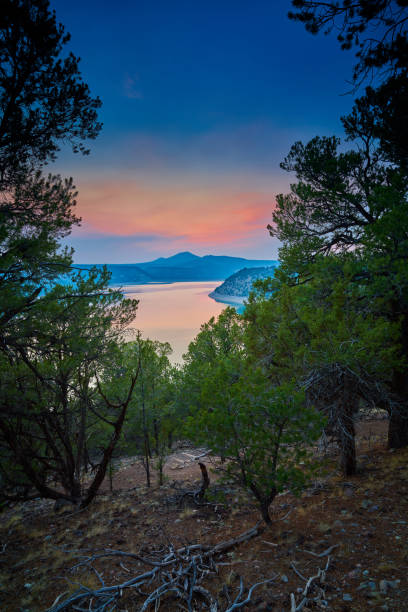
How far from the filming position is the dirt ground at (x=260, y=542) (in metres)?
3.68

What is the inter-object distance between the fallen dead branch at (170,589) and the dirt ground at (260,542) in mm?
102

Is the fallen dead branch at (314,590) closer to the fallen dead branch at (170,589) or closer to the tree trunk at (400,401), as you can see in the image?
the fallen dead branch at (170,589)

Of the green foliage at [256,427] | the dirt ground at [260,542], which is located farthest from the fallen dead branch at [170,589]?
the green foliage at [256,427]

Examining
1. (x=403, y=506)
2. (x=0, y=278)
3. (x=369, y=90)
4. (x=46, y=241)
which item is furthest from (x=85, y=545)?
(x=369, y=90)

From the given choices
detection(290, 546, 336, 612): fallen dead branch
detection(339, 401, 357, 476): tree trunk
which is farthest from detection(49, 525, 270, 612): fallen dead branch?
detection(339, 401, 357, 476): tree trunk

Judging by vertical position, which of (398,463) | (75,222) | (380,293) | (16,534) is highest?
(75,222)

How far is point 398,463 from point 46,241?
10.4 m

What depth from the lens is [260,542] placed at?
5000 mm

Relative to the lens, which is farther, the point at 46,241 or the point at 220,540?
the point at 46,241

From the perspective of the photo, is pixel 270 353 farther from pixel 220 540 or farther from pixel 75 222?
pixel 75 222

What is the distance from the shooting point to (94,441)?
21453mm

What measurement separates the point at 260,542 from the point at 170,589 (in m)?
1.90

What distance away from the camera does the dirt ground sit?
3682 millimetres

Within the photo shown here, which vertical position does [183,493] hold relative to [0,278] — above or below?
below
